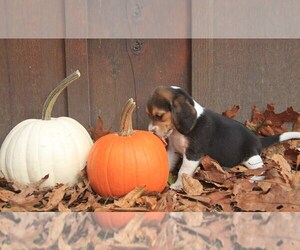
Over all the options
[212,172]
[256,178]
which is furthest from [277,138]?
[212,172]

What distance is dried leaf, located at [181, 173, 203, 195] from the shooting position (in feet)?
10.5

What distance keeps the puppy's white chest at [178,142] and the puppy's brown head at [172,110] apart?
0.22 feet

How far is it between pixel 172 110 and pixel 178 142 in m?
0.26

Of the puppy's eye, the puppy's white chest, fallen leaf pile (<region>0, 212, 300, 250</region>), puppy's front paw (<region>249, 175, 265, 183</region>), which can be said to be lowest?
puppy's front paw (<region>249, 175, 265, 183</region>)

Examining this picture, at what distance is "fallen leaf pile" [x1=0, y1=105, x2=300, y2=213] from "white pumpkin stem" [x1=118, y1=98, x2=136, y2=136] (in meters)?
0.38

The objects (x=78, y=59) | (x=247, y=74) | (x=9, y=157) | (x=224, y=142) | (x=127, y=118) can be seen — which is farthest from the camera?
(x=247, y=74)

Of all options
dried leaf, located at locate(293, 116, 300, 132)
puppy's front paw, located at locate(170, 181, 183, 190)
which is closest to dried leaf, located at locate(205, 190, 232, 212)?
puppy's front paw, located at locate(170, 181, 183, 190)

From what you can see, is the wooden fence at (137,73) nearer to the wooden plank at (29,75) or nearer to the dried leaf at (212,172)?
the wooden plank at (29,75)

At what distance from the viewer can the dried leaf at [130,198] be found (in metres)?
3.01

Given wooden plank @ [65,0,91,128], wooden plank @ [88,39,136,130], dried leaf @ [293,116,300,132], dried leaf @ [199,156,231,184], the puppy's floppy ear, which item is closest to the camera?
the puppy's floppy ear

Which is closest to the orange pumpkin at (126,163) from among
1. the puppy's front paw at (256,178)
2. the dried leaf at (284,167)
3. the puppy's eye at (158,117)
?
the puppy's eye at (158,117)

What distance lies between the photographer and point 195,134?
3.34 metres

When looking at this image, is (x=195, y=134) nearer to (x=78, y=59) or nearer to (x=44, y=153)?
(x=44, y=153)

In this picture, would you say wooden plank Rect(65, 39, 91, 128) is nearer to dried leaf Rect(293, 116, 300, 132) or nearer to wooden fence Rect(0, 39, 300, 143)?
wooden fence Rect(0, 39, 300, 143)
